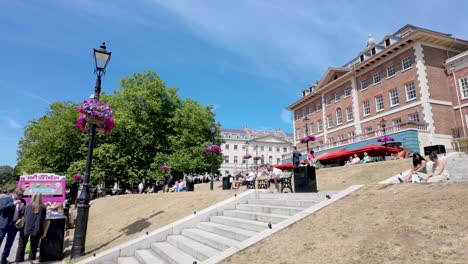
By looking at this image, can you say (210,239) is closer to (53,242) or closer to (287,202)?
(287,202)

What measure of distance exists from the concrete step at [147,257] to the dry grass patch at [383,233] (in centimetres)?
270

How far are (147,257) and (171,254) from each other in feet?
2.60

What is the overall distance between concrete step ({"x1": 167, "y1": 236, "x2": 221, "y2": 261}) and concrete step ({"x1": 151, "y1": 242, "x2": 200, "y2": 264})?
0.10 meters

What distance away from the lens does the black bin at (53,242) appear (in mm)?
7711

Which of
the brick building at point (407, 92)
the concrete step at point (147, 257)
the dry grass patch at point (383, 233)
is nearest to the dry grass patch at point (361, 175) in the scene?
the dry grass patch at point (383, 233)

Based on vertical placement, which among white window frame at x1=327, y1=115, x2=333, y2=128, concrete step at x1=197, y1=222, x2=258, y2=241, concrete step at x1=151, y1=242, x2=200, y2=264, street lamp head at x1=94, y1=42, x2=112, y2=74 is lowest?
concrete step at x1=151, y1=242, x2=200, y2=264

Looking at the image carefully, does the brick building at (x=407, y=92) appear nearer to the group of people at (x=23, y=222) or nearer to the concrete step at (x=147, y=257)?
the concrete step at (x=147, y=257)

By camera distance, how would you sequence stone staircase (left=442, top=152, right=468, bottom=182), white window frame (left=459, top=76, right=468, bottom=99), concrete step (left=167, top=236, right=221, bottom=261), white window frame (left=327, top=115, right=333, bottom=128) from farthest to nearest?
white window frame (left=327, top=115, right=333, bottom=128) → white window frame (left=459, top=76, right=468, bottom=99) → stone staircase (left=442, top=152, right=468, bottom=182) → concrete step (left=167, top=236, right=221, bottom=261)

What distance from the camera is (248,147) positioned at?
Answer: 86500 millimetres

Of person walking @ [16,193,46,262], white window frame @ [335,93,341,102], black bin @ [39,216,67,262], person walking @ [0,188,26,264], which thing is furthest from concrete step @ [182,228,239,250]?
white window frame @ [335,93,341,102]

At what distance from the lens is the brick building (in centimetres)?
2530

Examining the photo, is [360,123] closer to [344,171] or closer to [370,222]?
[344,171]

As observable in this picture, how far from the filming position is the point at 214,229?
764 centimetres

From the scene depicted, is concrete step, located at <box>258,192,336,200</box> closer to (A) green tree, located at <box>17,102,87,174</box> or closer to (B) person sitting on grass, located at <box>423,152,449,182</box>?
(B) person sitting on grass, located at <box>423,152,449,182</box>
